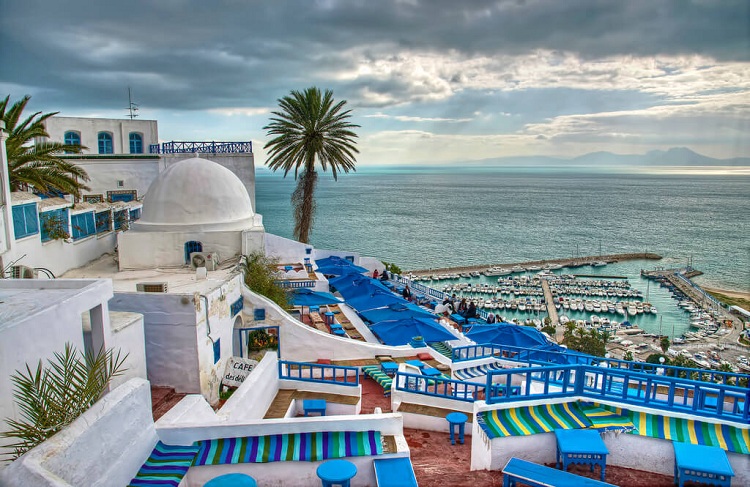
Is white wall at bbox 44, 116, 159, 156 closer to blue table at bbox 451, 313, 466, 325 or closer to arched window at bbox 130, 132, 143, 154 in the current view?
arched window at bbox 130, 132, 143, 154

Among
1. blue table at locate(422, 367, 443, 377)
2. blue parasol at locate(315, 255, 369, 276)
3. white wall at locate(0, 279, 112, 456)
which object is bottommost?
blue table at locate(422, 367, 443, 377)

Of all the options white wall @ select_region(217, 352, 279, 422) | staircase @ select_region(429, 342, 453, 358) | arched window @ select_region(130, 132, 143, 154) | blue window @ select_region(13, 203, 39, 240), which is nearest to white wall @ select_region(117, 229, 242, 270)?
blue window @ select_region(13, 203, 39, 240)

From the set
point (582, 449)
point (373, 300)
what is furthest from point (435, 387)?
point (373, 300)

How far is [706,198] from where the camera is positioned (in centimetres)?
19350

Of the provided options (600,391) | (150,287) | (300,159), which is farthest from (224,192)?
(600,391)

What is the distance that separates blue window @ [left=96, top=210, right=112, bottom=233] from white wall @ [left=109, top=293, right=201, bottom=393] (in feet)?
33.1

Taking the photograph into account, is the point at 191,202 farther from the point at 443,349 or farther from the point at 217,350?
the point at 443,349

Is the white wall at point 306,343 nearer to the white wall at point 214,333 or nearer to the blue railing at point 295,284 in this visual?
the white wall at point 214,333

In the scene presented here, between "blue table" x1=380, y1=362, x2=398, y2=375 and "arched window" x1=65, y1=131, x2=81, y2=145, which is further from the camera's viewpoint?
"arched window" x1=65, y1=131, x2=81, y2=145

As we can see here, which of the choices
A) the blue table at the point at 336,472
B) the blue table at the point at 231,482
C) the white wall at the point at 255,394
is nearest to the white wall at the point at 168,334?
the white wall at the point at 255,394

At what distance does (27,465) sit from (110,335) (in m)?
4.68

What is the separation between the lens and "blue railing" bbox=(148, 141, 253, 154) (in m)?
28.0

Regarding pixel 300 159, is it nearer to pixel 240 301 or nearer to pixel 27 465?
pixel 240 301

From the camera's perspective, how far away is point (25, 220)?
47.0ft
